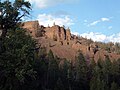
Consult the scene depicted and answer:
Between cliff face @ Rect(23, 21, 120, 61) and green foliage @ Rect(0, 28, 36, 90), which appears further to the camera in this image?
cliff face @ Rect(23, 21, 120, 61)

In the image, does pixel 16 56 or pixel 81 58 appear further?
pixel 81 58

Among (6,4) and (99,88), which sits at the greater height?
(6,4)

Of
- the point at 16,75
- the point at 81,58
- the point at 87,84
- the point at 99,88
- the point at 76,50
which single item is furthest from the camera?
the point at 76,50

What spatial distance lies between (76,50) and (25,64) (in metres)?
154

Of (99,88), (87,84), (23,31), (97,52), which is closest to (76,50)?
(97,52)

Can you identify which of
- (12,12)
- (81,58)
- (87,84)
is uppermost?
(12,12)

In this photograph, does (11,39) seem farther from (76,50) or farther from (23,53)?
(76,50)

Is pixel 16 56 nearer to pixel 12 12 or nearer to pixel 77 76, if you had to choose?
pixel 12 12

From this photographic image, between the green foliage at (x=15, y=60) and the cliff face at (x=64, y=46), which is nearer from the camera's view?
the green foliage at (x=15, y=60)

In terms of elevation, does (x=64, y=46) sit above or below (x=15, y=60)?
below

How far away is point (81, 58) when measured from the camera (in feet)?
413

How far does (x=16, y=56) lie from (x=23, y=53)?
24.8 inches

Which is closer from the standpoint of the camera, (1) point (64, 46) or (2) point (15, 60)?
(2) point (15, 60)

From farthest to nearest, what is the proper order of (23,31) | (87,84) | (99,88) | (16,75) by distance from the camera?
(87,84)
(99,88)
(23,31)
(16,75)
